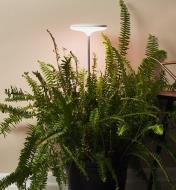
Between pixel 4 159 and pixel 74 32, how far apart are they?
34.0 inches

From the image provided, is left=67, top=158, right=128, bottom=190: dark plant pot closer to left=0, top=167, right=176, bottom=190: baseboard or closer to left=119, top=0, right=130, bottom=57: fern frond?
left=0, top=167, right=176, bottom=190: baseboard

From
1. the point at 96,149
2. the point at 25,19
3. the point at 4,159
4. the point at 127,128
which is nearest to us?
the point at 127,128

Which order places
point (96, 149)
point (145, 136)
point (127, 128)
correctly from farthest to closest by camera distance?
point (145, 136) → point (96, 149) → point (127, 128)

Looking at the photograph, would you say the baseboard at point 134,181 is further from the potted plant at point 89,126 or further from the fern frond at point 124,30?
the fern frond at point 124,30

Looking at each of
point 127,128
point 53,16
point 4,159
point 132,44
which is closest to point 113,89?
point 127,128

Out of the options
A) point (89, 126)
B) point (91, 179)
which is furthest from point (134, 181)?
point (89, 126)

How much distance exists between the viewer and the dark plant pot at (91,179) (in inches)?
69.9

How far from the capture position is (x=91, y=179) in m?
1.78

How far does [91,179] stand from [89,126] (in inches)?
10.1

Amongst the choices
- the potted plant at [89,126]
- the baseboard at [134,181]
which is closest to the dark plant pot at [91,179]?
the potted plant at [89,126]

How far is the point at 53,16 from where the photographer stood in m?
2.12

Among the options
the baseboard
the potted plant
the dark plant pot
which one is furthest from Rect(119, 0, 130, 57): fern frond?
the baseboard

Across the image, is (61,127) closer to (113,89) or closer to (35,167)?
(35,167)

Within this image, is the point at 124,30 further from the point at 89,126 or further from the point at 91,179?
the point at 91,179
